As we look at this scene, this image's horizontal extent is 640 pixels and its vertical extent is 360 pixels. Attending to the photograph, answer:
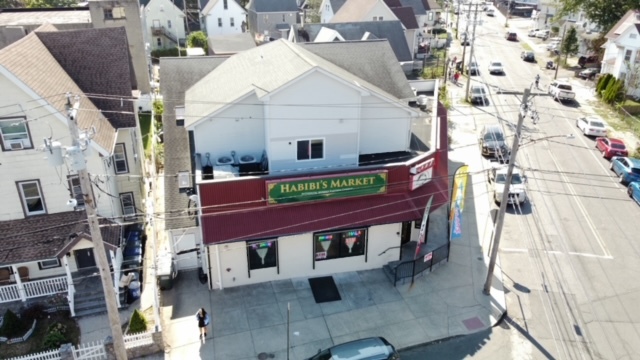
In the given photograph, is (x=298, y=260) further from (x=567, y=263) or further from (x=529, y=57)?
(x=529, y=57)

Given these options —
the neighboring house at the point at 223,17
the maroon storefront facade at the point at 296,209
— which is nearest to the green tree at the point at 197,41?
the neighboring house at the point at 223,17

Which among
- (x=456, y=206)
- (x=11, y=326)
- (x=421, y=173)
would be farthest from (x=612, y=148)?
(x=11, y=326)

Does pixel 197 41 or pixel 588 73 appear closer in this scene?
pixel 588 73

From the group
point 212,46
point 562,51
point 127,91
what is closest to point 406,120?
point 127,91

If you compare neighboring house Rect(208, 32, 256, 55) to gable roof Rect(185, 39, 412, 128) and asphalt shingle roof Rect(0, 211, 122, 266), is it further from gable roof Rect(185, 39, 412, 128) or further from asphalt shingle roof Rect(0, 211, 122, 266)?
asphalt shingle roof Rect(0, 211, 122, 266)

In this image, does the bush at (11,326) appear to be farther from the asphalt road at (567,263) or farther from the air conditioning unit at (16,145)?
the asphalt road at (567,263)

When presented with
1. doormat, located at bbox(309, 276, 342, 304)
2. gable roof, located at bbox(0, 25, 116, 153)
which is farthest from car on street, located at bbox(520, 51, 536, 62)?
gable roof, located at bbox(0, 25, 116, 153)
